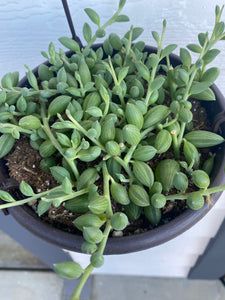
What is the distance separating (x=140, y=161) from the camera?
15.4 inches

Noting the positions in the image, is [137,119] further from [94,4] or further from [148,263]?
[148,263]

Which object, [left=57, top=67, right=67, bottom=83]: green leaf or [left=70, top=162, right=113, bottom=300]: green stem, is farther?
[left=57, top=67, right=67, bottom=83]: green leaf

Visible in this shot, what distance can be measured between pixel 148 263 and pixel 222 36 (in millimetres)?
913

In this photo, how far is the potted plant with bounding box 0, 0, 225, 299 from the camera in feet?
1.17

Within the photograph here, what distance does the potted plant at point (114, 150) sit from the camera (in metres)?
0.36

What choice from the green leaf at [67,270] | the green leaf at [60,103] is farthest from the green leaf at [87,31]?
the green leaf at [67,270]

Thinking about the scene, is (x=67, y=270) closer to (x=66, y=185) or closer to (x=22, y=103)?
(x=66, y=185)

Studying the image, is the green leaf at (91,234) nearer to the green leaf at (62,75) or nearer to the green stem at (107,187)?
the green stem at (107,187)

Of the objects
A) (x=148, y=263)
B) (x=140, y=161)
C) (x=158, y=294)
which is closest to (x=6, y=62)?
(x=140, y=161)

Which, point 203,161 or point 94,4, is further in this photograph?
point 94,4

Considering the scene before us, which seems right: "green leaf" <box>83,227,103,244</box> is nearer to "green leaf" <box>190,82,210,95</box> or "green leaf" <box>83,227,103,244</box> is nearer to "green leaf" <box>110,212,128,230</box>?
"green leaf" <box>110,212,128,230</box>

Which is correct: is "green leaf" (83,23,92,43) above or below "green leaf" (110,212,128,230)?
above

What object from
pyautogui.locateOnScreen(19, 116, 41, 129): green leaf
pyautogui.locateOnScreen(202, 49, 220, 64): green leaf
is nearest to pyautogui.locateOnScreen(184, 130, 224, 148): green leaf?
pyautogui.locateOnScreen(202, 49, 220, 64): green leaf

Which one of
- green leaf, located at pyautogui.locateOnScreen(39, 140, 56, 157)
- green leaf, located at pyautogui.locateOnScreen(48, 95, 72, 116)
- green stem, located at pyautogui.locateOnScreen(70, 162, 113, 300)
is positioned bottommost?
green stem, located at pyautogui.locateOnScreen(70, 162, 113, 300)
